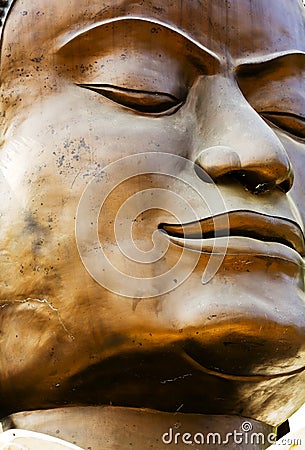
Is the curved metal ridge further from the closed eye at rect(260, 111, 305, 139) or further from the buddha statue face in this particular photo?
the closed eye at rect(260, 111, 305, 139)

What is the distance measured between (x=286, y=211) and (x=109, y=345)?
1.91 ft

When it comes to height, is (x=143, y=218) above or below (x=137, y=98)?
below

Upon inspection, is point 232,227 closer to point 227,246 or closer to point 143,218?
point 227,246

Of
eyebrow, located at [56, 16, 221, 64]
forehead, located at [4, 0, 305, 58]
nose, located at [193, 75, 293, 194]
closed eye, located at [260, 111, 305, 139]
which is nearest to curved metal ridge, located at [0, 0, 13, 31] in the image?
forehead, located at [4, 0, 305, 58]

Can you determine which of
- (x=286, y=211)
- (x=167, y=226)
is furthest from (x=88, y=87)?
(x=286, y=211)

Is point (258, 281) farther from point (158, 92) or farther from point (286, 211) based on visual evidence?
point (158, 92)

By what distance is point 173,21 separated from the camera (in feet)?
9.02

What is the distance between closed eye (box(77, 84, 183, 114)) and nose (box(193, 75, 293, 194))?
0.10 m

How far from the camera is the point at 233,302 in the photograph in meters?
2.45

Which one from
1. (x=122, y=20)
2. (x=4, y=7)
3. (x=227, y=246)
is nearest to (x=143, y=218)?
(x=227, y=246)

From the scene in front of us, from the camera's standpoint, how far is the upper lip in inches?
99.1

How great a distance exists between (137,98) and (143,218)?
337 millimetres

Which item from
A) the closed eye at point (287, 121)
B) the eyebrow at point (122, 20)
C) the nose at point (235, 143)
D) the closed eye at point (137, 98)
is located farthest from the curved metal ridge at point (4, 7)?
the closed eye at point (287, 121)

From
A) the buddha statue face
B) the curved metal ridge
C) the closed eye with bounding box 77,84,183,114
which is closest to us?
the buddha statue face
